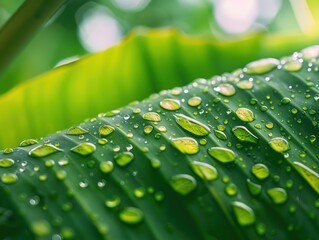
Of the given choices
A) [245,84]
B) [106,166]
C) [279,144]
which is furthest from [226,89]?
[106,166]

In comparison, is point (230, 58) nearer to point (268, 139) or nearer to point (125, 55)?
point (125, 55)

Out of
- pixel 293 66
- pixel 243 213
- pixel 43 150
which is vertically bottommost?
pixel 243 213

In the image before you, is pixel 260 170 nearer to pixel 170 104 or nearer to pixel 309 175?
pixel 309 175

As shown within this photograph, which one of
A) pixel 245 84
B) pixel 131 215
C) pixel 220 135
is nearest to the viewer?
pixel 131 215

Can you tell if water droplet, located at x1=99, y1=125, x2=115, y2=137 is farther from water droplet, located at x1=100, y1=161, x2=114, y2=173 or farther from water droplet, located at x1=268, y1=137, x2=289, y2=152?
water droplet, located at x1=268, y1=137, x2=289, y2=152

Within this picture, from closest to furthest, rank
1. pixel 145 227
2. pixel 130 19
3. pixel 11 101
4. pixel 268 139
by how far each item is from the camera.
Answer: pixel 145 227 < pixel 268 139 < pixel 11 101 < pixel 130 19

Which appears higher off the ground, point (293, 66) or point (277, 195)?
point (293, 66)

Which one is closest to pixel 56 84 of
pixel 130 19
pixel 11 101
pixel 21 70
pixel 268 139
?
pixel 11 101
